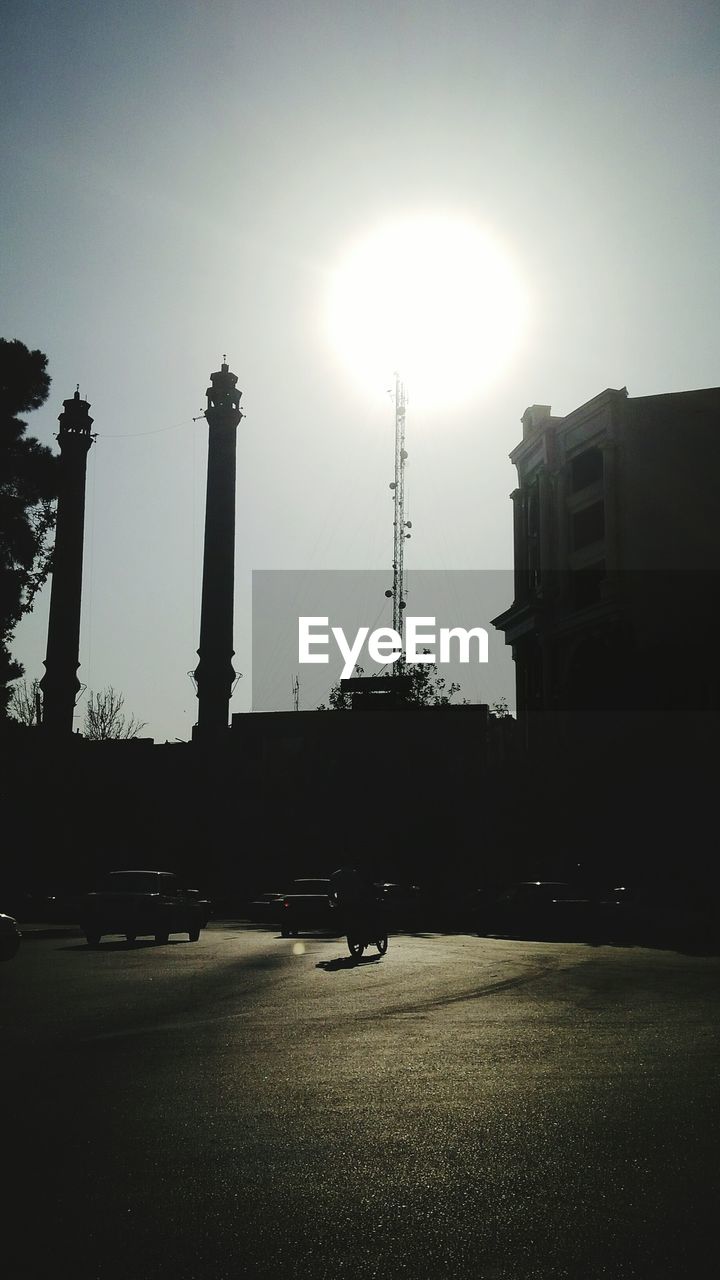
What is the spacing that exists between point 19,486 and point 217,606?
30.2 m

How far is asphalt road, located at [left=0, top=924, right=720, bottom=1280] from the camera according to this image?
449 cm

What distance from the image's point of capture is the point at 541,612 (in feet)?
210

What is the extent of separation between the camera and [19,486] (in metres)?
33.2

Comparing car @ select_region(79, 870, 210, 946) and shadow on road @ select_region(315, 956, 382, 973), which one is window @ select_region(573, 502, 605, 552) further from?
shadow on road @ select_region(315, 956, 382, 973)

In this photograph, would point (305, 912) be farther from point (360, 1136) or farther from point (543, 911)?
point (360, 1136)

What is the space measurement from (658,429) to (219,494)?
2397cm

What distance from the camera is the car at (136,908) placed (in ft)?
81.5

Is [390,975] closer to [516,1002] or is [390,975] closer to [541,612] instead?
[516,1002]

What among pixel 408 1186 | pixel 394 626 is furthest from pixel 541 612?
pixel 408 1186

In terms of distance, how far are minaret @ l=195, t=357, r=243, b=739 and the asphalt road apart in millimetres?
49567

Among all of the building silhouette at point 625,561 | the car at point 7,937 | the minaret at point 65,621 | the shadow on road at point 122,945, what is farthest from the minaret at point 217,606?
the car at point 7,937

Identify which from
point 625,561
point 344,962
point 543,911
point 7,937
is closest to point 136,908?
point 7,937

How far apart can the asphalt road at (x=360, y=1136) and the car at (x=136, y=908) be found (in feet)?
37.0

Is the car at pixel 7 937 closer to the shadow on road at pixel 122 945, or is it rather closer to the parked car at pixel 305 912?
the shadow on road at pixel 122 945
